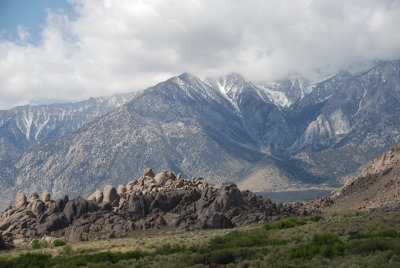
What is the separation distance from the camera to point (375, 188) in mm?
133500

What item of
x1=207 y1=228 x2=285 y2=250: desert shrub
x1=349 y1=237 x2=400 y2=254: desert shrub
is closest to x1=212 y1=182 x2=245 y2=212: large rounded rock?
x1=207 y1=228 x2=285 y2=250: desert shrub

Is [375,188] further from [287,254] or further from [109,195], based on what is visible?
[287,254]

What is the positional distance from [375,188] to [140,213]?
71570 millimetres

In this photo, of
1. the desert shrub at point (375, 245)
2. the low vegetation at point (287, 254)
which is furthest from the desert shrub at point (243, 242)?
the desert shrub at point (375, 245)

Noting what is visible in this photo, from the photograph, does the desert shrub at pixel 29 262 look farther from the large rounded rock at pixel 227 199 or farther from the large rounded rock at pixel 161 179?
the large rounded rock at pixel 161 179

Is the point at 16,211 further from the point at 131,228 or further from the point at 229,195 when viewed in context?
the point at 229,195

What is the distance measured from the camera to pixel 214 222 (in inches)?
3445

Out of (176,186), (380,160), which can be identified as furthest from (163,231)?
(380,160)

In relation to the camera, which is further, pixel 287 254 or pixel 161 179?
pixel 161 179

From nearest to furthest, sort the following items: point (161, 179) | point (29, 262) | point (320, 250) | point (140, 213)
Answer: point (320, 250), point (29, 262), point (140, 213), point (161, 179)

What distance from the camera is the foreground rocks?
90812 millimetres

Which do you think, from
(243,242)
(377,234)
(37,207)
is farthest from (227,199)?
(377,234)

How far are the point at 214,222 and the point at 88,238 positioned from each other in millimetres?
23553

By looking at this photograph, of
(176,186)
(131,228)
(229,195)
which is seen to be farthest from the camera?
(176,186)
